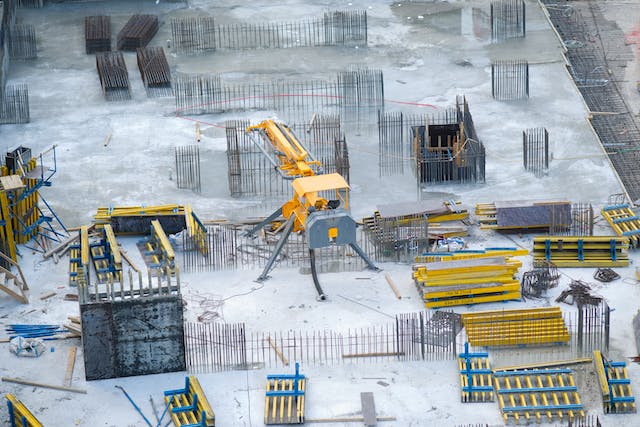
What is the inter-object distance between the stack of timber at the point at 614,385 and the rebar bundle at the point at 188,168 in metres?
18.9

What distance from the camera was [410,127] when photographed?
58.9m

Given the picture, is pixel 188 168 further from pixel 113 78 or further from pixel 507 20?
pixel 507 20

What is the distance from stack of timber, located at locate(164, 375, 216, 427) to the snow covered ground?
0.57 m

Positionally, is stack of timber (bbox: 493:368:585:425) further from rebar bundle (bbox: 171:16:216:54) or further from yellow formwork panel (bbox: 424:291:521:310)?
rebar bundle (bbox: 171:16:216:54)

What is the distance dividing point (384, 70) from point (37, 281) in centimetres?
2312

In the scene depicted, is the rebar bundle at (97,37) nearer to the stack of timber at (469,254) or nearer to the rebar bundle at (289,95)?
the rebar bundle at (289,95)

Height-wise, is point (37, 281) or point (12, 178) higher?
point (12, 178)

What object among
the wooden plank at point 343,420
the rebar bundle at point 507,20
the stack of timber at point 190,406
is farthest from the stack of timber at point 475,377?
the rebar bundle at point 507,20

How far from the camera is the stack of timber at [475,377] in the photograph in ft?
137

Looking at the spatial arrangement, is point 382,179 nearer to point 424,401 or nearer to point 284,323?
point 284,323

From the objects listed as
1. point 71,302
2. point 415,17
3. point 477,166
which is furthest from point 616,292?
point 415,17

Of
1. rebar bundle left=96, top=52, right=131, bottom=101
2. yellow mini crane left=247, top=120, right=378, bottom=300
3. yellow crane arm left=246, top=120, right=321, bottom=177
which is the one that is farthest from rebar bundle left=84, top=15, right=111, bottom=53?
yellow mini crane left=247, top=120, right=378, bottom=300

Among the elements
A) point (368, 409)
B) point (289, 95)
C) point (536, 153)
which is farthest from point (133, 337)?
point (289, 95)

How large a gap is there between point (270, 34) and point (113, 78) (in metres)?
9.67
